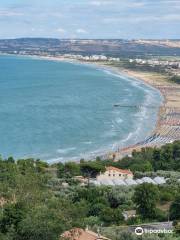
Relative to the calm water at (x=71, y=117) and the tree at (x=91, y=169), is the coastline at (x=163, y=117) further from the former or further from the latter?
the tree at (x=91, y=169)

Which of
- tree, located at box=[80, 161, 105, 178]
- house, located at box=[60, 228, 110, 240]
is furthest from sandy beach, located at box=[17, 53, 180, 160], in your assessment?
house, located at box=[60, 228, 110, 240]

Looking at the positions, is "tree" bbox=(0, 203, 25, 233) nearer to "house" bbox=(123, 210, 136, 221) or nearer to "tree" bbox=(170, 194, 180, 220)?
"house" bbox=(123, 210, 136, 221)

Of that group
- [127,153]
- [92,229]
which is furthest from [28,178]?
[127,153]

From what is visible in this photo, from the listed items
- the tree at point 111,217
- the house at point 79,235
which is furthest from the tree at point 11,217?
the tree at point 111,217

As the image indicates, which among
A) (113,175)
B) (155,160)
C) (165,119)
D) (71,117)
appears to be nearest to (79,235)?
(113,175)

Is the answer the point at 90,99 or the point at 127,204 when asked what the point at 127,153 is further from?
the point at 90,99
